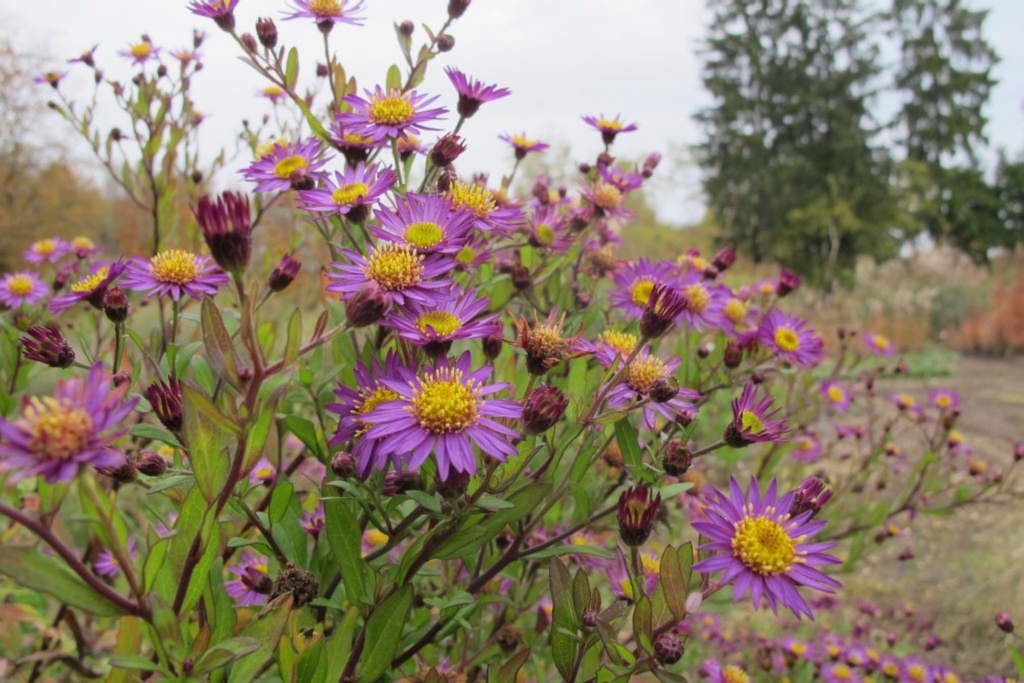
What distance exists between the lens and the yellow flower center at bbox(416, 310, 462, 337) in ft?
2.50

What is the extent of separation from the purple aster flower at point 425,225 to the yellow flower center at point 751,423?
0.40 metres

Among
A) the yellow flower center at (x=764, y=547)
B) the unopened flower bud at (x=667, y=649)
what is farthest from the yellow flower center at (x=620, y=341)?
the unopened flower bud at (x=667, y=649)

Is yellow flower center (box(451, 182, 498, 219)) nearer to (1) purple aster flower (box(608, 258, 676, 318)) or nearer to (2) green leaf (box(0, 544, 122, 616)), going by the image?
(1) purple aster flower (box(608, 258, 676, 318))

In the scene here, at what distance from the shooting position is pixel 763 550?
0.80m

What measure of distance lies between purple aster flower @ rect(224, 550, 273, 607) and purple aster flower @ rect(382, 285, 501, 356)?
375mm

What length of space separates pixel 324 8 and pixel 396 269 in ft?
1.86

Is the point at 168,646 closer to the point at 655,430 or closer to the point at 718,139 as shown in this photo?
the point at 655,430

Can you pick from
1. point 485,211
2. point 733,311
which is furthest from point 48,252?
point 733,311

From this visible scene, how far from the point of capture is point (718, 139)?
2169 cm

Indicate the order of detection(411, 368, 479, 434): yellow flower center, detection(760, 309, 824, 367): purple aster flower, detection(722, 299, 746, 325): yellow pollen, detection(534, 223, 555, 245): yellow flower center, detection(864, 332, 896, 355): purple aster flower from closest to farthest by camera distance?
detection(411, 368, 479, 434): yellow flower center
detection(534, 223, 555, 245): yellow flower center
detection(760, 309, 824, 367): purple aster flower
detection(722, 299, 746, 325): yellow pollen
detection(864, 332, 896, 355): purple aster flower

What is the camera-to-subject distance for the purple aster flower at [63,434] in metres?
0.48

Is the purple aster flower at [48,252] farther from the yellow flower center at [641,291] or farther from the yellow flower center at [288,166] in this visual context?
the yellow flower center at [641,291]

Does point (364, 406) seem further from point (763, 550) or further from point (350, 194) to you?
point (763, 550)

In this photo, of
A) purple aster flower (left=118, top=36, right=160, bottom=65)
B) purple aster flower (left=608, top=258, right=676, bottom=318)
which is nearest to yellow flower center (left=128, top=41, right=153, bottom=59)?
purple aster flower (left=118, top=36, right=160, bottom=65)
